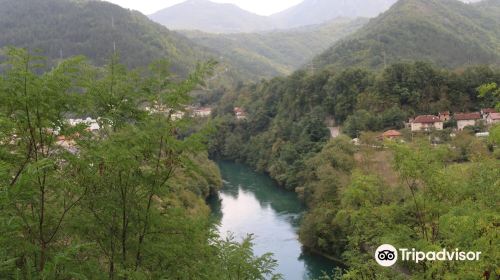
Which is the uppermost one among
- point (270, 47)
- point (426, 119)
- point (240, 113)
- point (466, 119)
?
point (270, 47)

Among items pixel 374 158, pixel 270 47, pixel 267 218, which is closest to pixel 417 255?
pixel 374 158

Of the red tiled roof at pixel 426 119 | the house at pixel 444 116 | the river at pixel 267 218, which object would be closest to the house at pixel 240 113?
the river at pixel 267 218

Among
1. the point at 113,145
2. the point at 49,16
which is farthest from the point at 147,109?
the point at 49,16

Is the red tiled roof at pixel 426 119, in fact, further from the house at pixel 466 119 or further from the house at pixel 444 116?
the house at pixel 466 119

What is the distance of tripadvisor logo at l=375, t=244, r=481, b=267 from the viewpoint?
22.1 feet

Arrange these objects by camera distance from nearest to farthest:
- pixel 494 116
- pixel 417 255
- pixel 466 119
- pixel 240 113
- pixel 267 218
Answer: pixel 417 255 < pixel 267 218 < pixel 494 116 < pixel 466 119 < pixel 240 113

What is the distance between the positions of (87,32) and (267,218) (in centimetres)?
6029

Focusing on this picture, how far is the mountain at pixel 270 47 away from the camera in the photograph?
120 m

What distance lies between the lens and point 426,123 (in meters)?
34.3

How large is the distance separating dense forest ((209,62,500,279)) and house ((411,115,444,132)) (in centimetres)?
135

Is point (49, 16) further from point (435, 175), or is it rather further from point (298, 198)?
point (435, 175)

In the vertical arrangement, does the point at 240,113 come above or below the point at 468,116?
below

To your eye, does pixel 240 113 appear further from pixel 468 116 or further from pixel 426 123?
pixel 468 116

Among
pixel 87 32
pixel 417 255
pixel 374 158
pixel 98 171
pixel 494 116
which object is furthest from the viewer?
pixel 87 32
